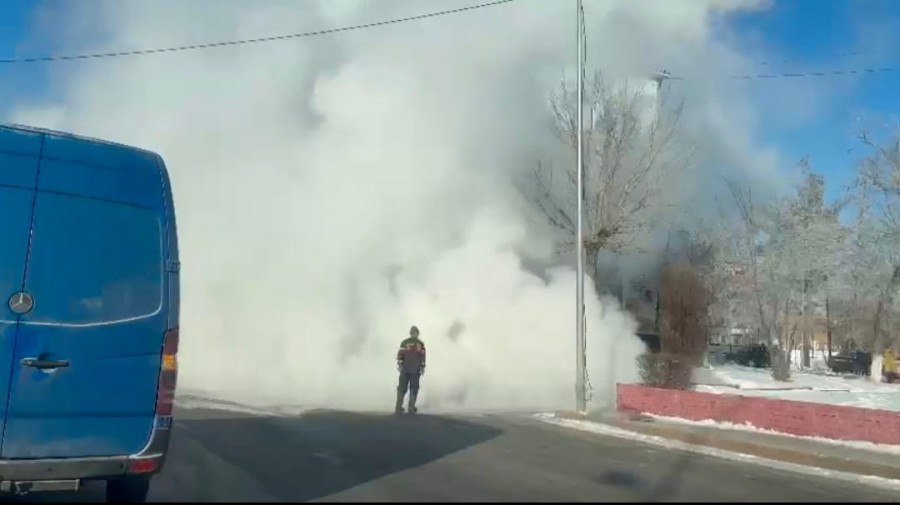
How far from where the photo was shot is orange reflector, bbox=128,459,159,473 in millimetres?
5930

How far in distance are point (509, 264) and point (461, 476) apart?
15118 mm

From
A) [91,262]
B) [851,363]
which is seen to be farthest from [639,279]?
[91,262]

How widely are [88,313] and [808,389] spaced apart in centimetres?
2424

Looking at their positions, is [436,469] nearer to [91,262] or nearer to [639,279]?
[91,262]

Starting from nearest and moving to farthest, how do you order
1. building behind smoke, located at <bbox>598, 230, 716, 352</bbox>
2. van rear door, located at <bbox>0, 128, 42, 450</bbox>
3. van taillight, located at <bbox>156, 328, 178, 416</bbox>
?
van rear door, located at <bbox>0, 128, 42, 450</bbox>, van taillight, located at <bbox>156, 328, 178, 416</bbox>, building behind smoke, located at <bbox>598, 230, 716, 352</bbox>

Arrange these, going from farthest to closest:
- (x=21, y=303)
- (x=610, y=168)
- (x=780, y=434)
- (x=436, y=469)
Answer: (x=610, y=168) < (x=780, y=434) < (x=436, y=469) < (x=21, y=303)

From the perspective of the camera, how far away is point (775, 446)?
43.1 ft

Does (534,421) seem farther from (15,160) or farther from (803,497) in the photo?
(15,160)

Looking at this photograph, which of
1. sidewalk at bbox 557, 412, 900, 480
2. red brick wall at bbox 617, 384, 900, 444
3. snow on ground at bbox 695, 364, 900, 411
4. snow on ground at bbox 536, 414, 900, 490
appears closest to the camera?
snow on ground at bbox 536, 414, 900, 490

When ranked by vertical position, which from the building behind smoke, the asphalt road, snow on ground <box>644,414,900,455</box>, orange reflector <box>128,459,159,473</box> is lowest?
the asphalt road

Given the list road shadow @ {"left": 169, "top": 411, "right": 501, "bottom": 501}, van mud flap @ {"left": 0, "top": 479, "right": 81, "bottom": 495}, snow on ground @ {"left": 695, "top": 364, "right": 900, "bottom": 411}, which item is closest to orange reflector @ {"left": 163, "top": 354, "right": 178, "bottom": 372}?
van mud flap @ {"left": 0, "top": 479, "right": 81, "bottom": 495}

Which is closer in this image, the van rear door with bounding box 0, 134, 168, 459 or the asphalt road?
the van rear door with bounding box 0, 134, 168, 459

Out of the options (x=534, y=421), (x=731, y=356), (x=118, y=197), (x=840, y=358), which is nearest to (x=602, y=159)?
(x=534, y=421)

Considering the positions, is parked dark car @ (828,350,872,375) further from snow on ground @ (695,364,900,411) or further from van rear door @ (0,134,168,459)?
van rear door @ (0,134,168,459)
